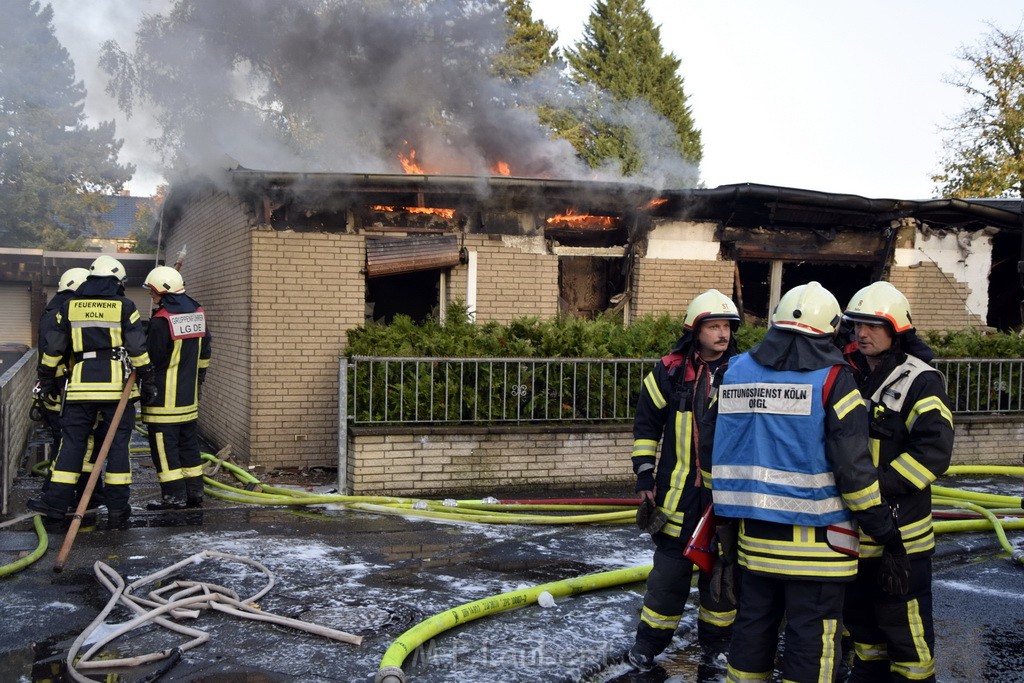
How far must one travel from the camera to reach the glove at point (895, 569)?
147 inches

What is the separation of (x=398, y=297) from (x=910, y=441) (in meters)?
8.66

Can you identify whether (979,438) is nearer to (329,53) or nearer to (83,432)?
(83,432)

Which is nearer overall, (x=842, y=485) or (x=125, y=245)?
(x=842, y=485)

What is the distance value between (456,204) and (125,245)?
44.5 metres

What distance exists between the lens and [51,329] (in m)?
7.24

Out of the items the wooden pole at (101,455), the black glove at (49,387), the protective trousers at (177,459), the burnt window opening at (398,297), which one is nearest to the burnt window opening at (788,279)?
the burnt window opening at (398,297)

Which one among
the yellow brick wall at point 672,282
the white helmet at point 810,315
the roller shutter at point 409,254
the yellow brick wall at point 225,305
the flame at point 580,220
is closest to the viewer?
the white helmet at point 810,315

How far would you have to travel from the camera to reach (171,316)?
303 inches

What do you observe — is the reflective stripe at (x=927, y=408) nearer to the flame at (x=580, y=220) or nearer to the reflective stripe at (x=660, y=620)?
the reflective stripe at (x=660, y=620)

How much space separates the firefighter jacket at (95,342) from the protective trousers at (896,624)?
5706 mm

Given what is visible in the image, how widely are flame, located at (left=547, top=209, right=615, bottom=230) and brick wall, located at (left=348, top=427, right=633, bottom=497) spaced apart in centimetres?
329

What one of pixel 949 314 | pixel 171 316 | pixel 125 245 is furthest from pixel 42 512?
pixel 125 245

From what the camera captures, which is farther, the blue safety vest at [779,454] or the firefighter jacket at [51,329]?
the firefighter jacket at [51,329]

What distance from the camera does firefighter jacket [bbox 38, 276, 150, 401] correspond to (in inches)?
280
